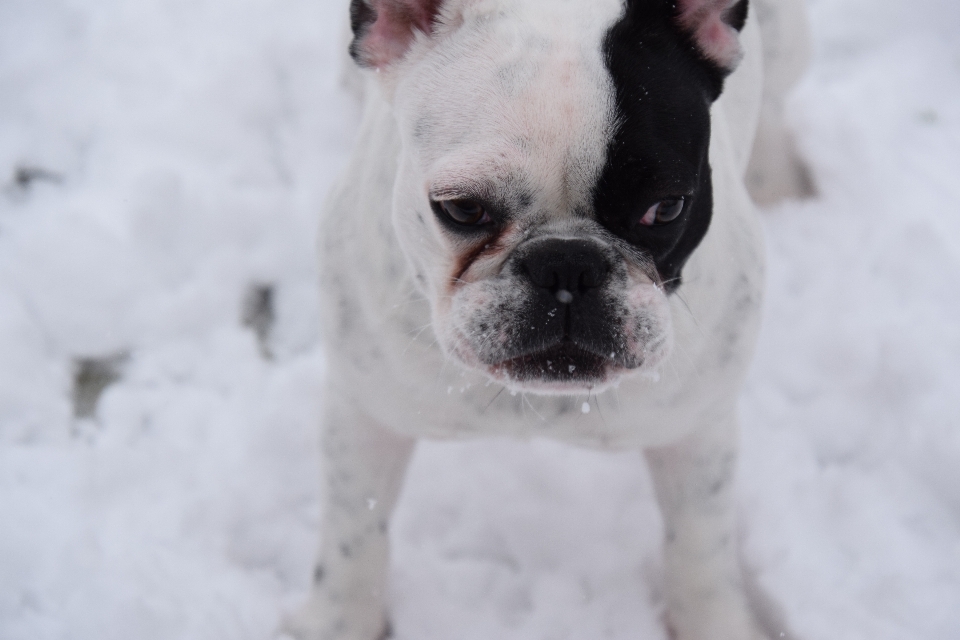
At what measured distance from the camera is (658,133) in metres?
1.97

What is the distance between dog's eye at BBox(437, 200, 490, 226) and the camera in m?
2.03

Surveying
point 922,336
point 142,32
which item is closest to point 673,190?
point 922,336

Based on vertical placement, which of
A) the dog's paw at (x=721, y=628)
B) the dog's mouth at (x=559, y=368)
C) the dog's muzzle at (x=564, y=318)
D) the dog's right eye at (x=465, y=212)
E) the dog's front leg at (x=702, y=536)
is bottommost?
the dog's paw at (x=721, y=628)

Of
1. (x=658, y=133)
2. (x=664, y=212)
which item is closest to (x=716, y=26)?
(x=658, y=133)

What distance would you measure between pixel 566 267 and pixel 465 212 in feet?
0.92

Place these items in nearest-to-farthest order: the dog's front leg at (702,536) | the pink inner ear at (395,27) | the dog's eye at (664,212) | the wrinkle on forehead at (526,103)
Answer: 1. the wrinkle on forehead at (526,103)
2. the dog's eye at (664,212)
3. the pink inner ear at (395,27)
4. the dog's front leg at (702,536)

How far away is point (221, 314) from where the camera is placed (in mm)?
3754

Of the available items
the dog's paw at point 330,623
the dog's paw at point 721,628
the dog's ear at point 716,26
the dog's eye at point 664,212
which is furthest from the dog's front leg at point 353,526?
the dog's ear at point 716,26

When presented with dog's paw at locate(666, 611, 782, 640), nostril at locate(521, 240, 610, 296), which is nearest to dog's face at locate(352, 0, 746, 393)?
nostril at locate(521, 240, 610, 296)

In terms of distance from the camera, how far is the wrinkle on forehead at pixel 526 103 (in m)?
1.91

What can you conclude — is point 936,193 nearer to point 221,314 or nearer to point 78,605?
point 221,314

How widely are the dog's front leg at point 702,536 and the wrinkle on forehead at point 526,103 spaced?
1063 millimetres

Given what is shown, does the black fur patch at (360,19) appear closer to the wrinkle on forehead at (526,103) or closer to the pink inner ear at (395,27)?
the pink inner ear at (395,27)

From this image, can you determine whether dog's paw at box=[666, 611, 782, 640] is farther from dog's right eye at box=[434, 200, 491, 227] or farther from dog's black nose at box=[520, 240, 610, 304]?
dog's right eye at box=[434, 200, 491, 227]
